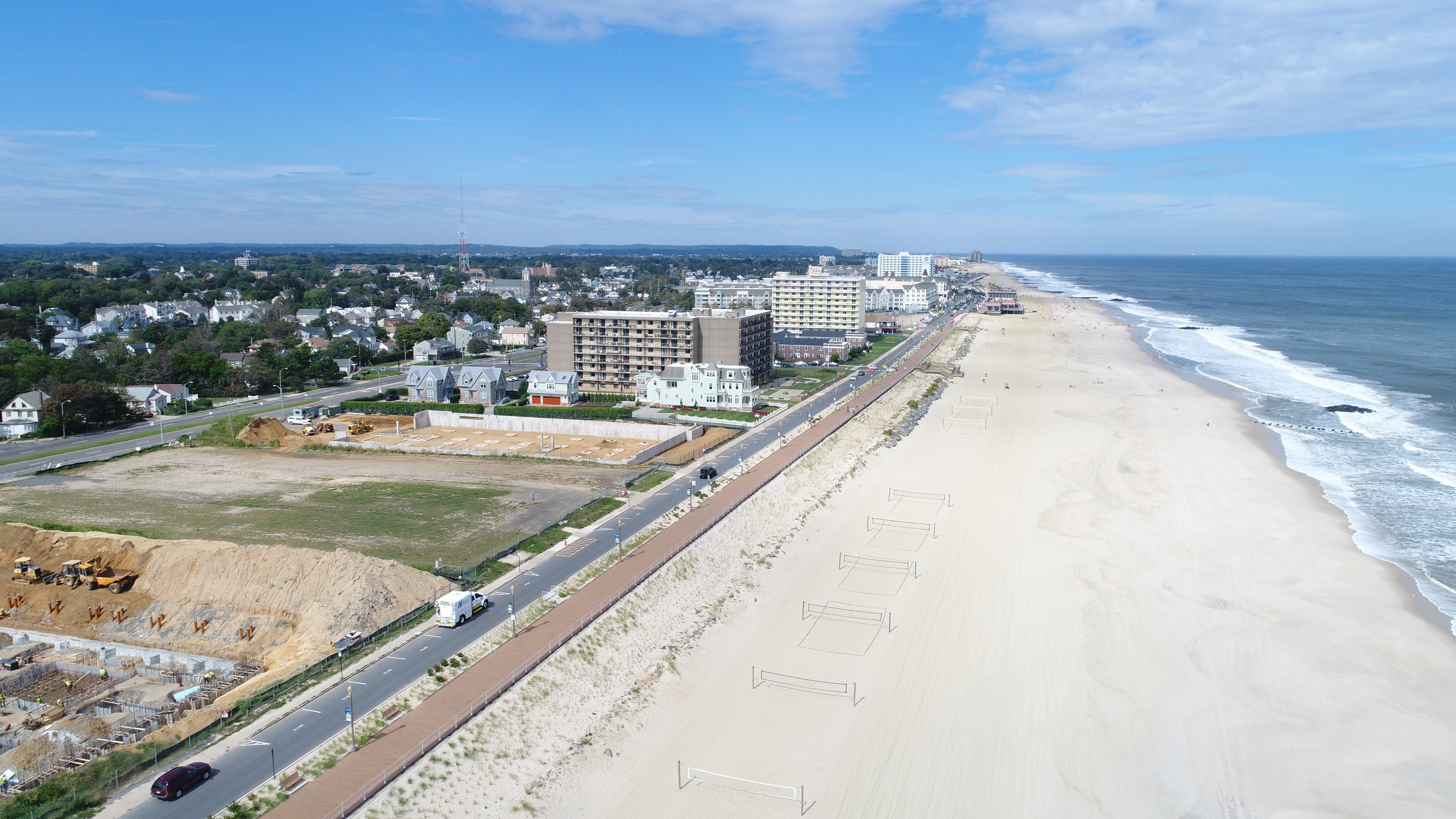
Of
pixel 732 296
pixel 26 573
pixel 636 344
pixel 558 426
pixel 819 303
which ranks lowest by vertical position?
pixel 26 573

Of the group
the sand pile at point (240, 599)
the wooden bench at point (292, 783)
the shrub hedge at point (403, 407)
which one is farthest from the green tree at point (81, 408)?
the wooden bench at point (292, 783)

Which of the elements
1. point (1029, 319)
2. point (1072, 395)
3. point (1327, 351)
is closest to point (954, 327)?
point (1029, 319)

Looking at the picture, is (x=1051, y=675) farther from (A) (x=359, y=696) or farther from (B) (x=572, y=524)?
(B) (x=572, y=524)

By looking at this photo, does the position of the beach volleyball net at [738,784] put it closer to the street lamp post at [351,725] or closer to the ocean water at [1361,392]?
the street lamp post at [351,725]

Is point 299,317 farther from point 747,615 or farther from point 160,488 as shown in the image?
point 747,615

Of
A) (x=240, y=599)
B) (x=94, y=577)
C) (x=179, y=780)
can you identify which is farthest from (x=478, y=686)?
(x=94, y=577)
